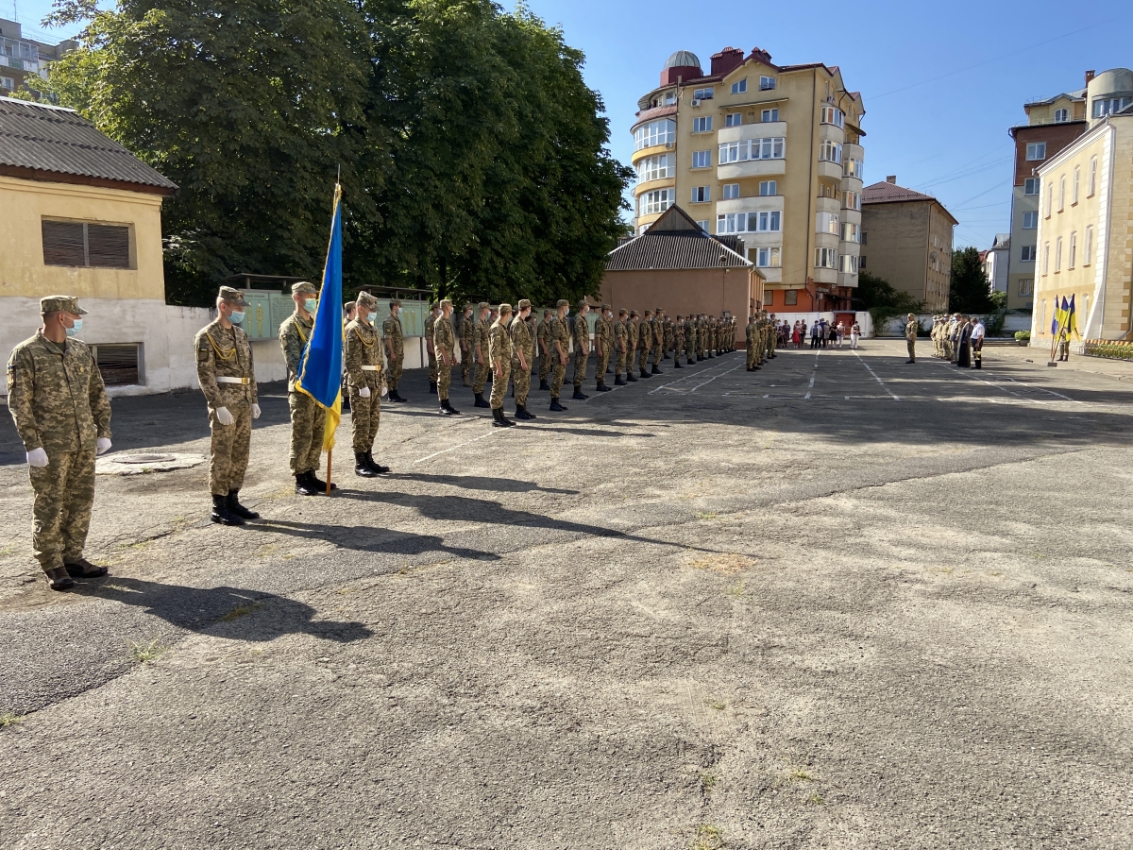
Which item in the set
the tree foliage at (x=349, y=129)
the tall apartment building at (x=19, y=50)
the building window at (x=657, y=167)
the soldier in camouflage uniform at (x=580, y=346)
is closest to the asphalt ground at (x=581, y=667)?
the soldier in camouflage uniform at (x=580, y=346)

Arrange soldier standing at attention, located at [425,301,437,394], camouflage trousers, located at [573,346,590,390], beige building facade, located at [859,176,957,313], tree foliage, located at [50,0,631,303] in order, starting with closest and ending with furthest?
camouflage trousers, located at [573,346,590,390]
soldier standing at attention, located at [425,301,437,394]
tree foliage, located at [50,0,631,303]
beige building facade, located at [859,176,957,313]

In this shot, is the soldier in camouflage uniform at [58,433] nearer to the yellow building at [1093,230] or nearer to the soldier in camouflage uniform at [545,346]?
the soldier in camouflage uniform at [545,346]

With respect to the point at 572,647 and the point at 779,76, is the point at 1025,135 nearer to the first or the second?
the point at 779,76

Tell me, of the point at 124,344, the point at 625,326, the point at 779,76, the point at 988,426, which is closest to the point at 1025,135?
the point at 779,76

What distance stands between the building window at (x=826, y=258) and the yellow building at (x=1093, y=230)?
16.9 m

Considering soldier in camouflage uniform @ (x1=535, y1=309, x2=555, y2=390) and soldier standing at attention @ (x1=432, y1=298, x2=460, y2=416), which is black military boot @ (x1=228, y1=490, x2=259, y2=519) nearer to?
soldier standing at attention @ (x1=432, y1=298, x2=460, y2=416)

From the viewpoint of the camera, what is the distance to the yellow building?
35844 mm

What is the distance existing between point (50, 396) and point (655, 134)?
70.0 meters

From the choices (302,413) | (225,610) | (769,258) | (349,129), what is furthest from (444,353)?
(769,258)

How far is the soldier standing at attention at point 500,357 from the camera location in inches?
531

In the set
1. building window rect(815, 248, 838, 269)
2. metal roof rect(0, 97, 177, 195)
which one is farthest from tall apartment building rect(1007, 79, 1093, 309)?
metal roof rect(0, 97, 177, 195)

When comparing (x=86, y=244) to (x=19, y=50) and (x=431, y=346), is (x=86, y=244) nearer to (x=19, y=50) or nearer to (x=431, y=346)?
(x=431, y=346)

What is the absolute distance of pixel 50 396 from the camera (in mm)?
5758

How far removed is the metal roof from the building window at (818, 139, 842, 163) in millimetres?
52177
